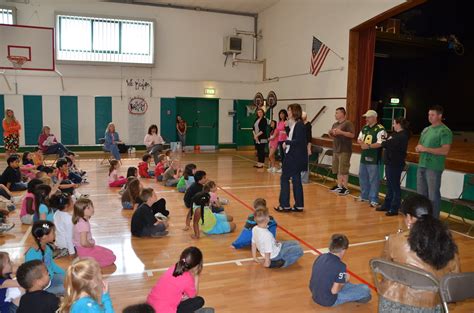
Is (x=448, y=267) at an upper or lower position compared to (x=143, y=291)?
upper

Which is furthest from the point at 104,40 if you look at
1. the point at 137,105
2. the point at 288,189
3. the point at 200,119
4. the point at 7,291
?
the point at 7,291

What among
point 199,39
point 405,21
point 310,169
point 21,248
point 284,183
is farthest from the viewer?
point 199,39

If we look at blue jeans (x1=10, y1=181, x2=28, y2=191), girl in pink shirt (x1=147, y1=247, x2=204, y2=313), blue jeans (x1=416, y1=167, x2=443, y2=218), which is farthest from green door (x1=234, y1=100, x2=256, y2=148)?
girl in pink shirt (x1=147, y1=247, x2=204, y2=313)

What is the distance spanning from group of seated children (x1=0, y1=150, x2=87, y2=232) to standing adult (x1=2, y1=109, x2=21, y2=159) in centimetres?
306

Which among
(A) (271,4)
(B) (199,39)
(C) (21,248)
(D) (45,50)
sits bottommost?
(C) (21,248)

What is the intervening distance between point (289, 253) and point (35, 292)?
9.60ft

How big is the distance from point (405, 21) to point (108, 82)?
35.4 ft

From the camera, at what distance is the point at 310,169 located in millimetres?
11469

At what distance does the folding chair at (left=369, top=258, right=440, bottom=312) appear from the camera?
240cm

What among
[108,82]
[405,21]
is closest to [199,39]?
[108,82]

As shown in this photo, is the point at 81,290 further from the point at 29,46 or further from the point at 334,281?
the point at 29,46

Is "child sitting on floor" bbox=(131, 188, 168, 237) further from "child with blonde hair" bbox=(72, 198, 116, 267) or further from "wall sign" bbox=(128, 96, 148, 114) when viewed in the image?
"wall sign" bbox=(128, 96, 148, 114)

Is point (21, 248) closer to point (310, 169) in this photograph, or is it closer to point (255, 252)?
point (255, 252)

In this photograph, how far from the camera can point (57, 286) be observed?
382 centimetres
